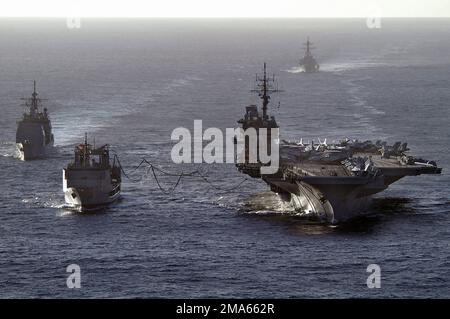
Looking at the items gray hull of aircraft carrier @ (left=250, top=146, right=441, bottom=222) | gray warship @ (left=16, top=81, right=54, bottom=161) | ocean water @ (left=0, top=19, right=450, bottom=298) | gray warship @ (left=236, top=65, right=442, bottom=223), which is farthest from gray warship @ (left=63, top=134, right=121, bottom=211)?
gray warship @ (left=16, top=81, right=54, bottom=161)

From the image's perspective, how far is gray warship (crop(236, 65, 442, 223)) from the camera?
8494 cm

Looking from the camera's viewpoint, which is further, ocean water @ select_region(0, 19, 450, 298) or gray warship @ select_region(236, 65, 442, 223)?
gray warship @ select_region(236, 65, 442, 223)

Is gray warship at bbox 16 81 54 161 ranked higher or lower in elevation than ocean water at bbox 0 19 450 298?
higher

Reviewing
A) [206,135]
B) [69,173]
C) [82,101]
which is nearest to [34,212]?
[69,173]

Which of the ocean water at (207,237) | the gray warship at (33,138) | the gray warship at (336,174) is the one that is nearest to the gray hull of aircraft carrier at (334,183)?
the gray warship at (336,174)

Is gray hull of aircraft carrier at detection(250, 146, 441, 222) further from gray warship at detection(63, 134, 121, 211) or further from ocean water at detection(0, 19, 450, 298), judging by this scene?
gray warship at detection(63, 134, 121, 211)

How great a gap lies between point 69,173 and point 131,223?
391 inches

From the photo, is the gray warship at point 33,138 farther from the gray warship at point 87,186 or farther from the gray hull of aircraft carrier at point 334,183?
the gray hull of aircraft carrier at point 334,183

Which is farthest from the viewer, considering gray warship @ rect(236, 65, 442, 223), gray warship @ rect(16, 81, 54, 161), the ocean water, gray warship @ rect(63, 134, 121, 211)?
gray warship @ rect(16, 81, 54, 161)

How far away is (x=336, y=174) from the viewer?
8750 centimetres

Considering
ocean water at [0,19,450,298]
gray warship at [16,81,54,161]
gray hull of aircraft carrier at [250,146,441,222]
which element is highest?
gray warship at [16,81,54,161]

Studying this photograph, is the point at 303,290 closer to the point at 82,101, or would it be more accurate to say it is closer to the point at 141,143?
the point at 141,143

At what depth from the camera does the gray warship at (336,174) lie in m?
84.9

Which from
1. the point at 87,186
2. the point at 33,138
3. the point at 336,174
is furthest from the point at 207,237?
the point at 33,138
